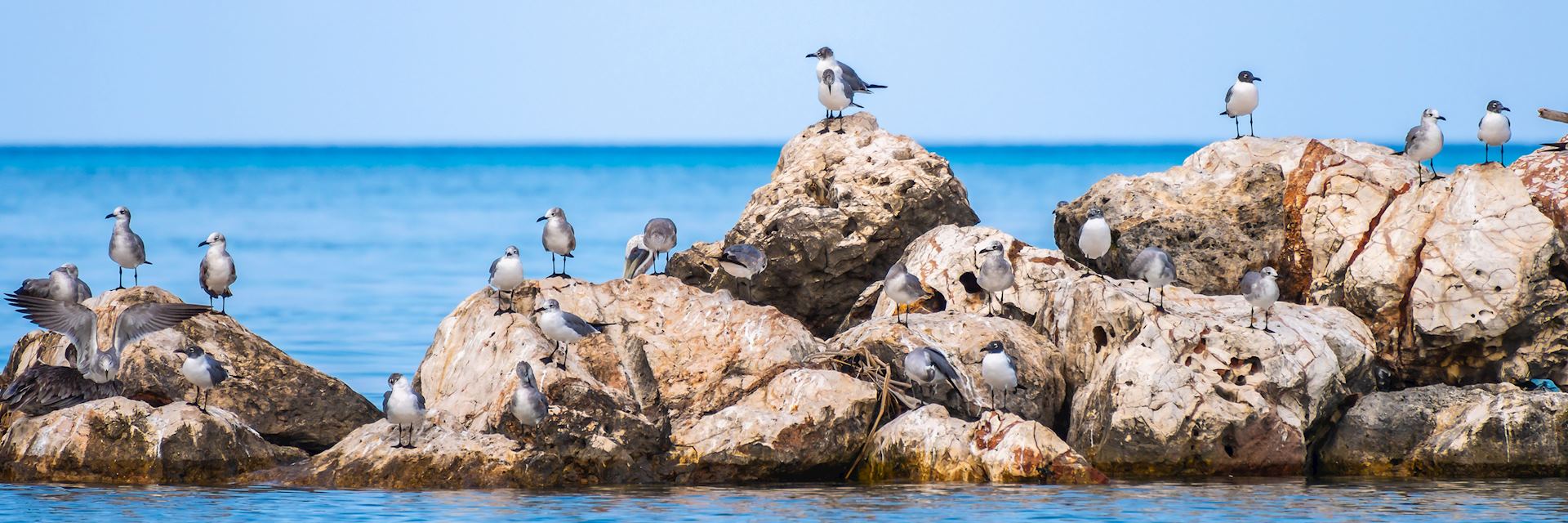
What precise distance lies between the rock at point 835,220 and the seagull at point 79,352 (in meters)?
5.67

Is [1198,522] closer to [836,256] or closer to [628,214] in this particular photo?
[836,256]

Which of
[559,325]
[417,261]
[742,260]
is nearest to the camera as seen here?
[559,325]

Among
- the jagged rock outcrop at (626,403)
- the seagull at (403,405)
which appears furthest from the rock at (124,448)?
the seagull at (403,405)

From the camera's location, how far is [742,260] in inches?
728

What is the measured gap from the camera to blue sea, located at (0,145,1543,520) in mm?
14500

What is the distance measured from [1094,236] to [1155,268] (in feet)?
5.03

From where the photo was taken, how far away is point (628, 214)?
67.1 metres

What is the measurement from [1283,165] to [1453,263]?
2.81 m

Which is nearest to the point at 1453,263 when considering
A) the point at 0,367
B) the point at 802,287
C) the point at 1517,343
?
the point at 1517,343

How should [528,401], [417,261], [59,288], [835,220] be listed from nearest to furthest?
[528,401]
[59,288]
[835,220]
[417,261]

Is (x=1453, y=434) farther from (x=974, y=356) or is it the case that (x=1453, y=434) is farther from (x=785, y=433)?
(x=785, y=433)

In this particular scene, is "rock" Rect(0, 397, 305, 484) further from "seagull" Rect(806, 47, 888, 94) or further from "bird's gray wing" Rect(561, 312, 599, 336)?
"seagull" Rect(806, 47, 888, 94)

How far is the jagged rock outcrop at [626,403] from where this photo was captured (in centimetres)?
1534

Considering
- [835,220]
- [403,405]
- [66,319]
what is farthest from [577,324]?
[66,319]
